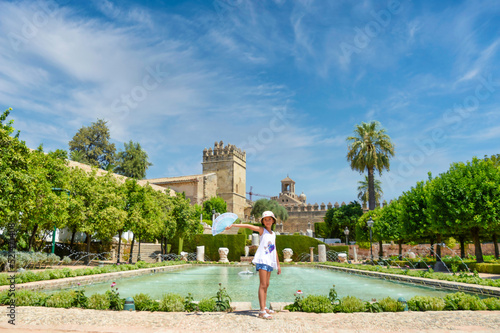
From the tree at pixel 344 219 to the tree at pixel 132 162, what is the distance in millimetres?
26771

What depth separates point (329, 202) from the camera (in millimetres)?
55312

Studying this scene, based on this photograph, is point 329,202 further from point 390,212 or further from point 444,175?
point 444,175

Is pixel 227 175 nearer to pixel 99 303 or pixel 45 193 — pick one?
pixel 45 193

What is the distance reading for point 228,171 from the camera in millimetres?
62906

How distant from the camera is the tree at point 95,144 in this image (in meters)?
45.8

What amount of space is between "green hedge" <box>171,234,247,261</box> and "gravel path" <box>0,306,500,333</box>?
2198 cm

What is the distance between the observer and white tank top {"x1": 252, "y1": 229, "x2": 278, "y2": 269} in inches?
209

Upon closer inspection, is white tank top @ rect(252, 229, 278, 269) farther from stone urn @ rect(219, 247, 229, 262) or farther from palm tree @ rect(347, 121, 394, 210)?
palm tree @ rect(347, 121, 394, 210)

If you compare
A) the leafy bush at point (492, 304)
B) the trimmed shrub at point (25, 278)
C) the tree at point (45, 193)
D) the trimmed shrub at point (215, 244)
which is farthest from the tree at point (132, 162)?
the leafy bush at point (492, 304)

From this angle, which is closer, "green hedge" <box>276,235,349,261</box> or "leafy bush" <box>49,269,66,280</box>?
"leafy bush" <box>49,269,66,280</box>

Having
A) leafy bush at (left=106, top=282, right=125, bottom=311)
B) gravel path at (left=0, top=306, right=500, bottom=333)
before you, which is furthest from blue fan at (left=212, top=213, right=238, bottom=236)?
leafy bush at (left=106, top=282, right=125, bottom=311)

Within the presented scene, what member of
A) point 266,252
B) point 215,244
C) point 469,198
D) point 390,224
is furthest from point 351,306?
point 215,244

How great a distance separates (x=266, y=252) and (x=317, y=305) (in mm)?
1424

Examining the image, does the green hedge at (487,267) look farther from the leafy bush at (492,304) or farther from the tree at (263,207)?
the tree at (263,207)
